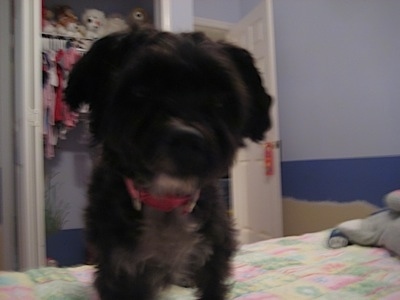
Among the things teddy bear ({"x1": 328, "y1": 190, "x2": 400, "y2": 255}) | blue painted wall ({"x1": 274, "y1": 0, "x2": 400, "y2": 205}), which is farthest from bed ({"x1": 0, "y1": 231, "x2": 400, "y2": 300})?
blue painted wall ({"x1": 274, "y1": 0, "x2": 400, "y2": 205})

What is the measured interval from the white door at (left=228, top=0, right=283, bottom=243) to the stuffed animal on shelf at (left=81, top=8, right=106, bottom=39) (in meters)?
1.19

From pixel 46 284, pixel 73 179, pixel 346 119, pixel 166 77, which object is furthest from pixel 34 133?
pixel 346 119

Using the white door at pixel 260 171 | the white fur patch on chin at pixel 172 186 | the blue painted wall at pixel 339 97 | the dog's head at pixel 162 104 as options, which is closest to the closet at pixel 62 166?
the white door at pixel 260 171

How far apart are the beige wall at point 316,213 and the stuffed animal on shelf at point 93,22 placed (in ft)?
7.72

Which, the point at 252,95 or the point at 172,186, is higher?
the point at 252,95

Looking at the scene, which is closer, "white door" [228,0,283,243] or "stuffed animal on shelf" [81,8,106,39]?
"stuffed animal on shelf" [81,8,106,39]

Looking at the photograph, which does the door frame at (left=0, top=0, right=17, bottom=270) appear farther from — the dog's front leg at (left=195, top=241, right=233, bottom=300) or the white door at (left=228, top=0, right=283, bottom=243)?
the dog's front leg at (left=195, top=241, right=233, bottom=300)

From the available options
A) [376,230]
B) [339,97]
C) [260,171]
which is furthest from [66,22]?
[376,230]

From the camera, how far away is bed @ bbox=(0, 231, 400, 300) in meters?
1.31

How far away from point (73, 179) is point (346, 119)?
95.5 inches

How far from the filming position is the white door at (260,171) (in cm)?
386

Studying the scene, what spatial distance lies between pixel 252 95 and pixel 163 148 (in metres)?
0.39

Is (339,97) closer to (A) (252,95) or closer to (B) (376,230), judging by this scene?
(B) (376,230)

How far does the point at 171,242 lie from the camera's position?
1043mm
